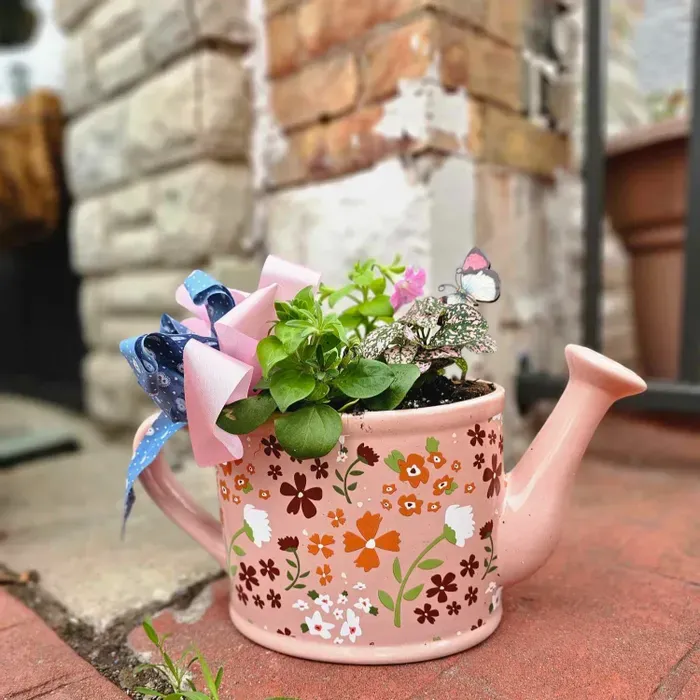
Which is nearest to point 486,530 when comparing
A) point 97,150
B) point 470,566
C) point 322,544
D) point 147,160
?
point 470,566

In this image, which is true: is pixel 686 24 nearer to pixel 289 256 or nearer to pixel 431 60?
pixel 431 60

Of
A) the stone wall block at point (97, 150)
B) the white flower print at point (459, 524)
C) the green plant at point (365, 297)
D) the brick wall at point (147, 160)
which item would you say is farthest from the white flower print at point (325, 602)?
the stone wall block at point (97, 150)

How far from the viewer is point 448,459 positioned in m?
0.49

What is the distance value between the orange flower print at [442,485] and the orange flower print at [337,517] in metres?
0.07

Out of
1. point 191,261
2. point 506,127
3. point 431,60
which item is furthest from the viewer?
point 191,261

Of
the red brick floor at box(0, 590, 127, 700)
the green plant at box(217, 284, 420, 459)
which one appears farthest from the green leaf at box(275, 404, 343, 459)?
the red brick floor at box(0, 590, 127, 700)

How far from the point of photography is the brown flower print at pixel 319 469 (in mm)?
482

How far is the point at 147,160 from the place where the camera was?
47.3 inches

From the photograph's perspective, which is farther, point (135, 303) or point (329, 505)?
point (135, 303)

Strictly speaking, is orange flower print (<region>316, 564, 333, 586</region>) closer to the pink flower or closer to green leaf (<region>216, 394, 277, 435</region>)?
green leaf (<region>216, 394, 277, 435</region>)

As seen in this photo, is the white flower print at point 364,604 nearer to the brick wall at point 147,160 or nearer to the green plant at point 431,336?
the green plant at point 431,336

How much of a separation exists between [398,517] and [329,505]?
2.1 inches

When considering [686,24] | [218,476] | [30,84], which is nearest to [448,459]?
[218,476]

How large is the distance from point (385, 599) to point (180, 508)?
8.3 inches
